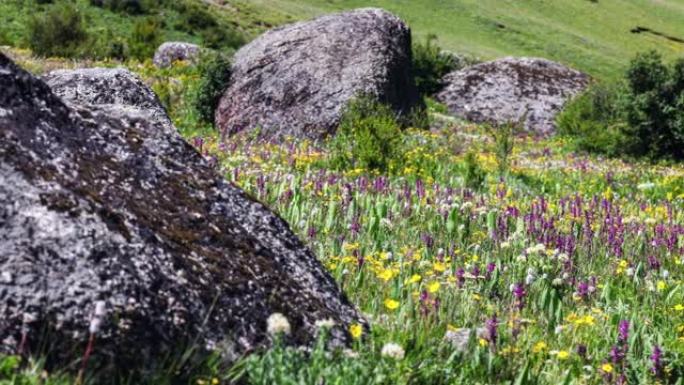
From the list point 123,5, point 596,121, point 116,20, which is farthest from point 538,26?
point 596,121

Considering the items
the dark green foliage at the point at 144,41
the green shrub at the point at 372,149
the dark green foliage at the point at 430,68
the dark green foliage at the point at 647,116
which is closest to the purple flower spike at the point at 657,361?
the green shrub at the point at 372,149

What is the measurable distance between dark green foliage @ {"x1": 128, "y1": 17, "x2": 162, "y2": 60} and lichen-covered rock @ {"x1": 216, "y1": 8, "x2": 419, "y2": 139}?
13.8 m

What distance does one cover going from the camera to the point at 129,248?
2959 mm

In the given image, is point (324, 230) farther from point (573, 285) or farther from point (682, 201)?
point (682, 201)

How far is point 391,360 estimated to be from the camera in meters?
3.15

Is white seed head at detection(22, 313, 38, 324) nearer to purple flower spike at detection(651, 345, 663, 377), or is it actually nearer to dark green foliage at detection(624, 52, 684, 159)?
purple flower spike at detection(651, 345, 663, 377)

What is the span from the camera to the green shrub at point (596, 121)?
66.0 feet

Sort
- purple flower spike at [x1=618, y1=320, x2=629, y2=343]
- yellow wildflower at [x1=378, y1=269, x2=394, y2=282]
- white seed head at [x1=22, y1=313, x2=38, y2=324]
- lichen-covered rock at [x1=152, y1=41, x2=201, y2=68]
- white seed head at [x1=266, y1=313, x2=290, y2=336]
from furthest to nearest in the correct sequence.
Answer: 1. lichen-covered rock at [x1=152, y1=41, x2=201, y2=68]
2. yellow wildflower at [x1=378, y1=269, x2=394, y2=282]
3. purple flower spike at [x1=618, y1=320, x2=629, y2=343]
4. white seed head at [x1=266, y1=313, x2=290, y2=336]
5. white seed head at [x1=22, y1=313, x2=38, y2=324]

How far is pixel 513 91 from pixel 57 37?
17.0m

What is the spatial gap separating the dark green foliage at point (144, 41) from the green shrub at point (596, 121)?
17.1 metres

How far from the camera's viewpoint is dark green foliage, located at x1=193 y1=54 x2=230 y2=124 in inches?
746

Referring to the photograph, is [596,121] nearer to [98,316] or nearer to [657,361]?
[657,361]

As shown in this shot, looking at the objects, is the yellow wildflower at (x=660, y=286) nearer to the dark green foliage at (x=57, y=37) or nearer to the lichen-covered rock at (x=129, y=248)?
the lichen-covered rock at (x=129, y=248)

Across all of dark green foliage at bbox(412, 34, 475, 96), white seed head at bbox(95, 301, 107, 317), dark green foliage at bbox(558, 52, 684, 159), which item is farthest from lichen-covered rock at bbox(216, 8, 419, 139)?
white seed head at bbox(95, 301, 107, 317)
